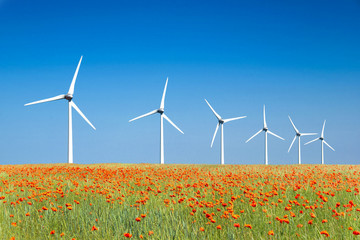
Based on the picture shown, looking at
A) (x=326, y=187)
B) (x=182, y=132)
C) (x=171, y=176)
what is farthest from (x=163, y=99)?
(x=326, y=187)

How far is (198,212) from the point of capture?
7910 mm

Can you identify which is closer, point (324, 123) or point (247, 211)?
point (247, 211)

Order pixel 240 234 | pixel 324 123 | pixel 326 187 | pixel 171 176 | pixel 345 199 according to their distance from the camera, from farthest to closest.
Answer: pixel 324 123 < pixel 171 176 < pixel 326 187 < pixel 345 199 < pixel 240 234

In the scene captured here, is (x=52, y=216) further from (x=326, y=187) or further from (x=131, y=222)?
(x=326, y=187)

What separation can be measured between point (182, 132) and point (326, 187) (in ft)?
110

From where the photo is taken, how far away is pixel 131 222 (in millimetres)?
7355

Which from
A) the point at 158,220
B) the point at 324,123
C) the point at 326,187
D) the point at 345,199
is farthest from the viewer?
the point at 324,123

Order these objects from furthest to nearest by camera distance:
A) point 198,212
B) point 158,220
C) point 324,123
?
point 324,123, point 198,212, point 158,220

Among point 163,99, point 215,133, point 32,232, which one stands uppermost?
point 163,99

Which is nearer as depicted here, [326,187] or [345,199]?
[345,199]

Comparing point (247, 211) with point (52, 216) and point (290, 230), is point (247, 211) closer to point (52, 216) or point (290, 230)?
Answer: point (290, 230)

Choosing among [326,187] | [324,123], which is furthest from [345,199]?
[324,123]

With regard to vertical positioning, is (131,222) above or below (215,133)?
below

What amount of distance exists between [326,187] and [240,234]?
22.9 feet
